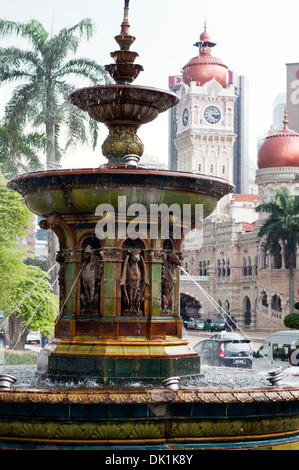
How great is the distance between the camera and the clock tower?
107m

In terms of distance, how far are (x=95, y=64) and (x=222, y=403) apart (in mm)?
22755

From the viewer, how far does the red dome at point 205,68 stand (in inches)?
4259

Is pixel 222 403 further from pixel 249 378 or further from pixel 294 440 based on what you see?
pixel 249 378

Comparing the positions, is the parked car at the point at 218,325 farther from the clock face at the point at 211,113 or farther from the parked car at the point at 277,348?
the clock face at the point at 211,113

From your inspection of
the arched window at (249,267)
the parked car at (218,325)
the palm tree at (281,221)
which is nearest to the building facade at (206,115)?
the arched window at (249,267)

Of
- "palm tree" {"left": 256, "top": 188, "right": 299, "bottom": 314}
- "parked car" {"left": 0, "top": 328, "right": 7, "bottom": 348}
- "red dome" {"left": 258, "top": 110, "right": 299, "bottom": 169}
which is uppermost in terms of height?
"red dome" {"left": 258, "top": 110, "right": 299, "bottom": 169}

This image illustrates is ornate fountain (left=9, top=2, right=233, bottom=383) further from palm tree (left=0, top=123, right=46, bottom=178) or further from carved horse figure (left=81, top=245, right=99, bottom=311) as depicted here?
palm tree (left=0, top=123, right=46, bottom=178)

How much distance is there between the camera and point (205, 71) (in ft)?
355

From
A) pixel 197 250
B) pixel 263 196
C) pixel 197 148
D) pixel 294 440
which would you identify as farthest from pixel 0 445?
pixel 197 148

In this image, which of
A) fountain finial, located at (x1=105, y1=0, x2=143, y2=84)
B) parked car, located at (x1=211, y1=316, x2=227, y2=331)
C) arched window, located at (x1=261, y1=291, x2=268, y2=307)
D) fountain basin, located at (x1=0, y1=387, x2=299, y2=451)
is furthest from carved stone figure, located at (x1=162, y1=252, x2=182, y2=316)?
arched window, located at (x1=261, y1=291, x2=268, y2=307)

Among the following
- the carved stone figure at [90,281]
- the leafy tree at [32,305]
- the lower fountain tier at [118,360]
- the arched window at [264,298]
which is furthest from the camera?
the arched window at [264,298]

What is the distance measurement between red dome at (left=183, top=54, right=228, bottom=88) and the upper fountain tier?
328 feet

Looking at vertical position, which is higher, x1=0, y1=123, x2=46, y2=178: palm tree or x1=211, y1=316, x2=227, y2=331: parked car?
x1=0, y1=123, x2=46, y2=178: palm tree

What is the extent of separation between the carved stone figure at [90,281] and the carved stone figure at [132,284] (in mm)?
301
